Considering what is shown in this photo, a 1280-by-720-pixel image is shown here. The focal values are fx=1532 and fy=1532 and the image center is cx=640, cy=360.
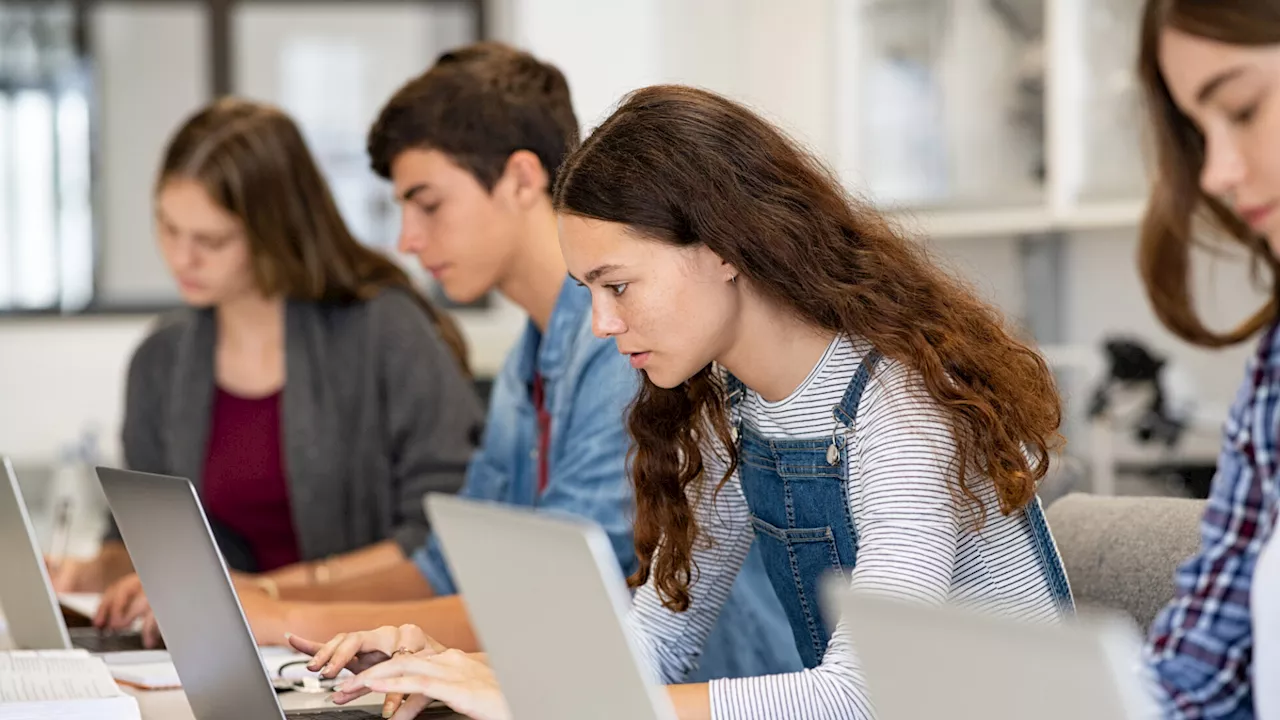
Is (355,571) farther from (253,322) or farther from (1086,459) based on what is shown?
(1086,459)

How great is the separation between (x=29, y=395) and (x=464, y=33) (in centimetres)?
171

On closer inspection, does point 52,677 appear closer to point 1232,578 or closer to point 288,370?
point 288,370

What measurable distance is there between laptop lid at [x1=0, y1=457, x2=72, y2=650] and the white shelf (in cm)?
193

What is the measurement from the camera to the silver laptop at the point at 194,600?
1132 millimetres

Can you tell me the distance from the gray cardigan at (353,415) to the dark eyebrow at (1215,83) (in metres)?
1.47

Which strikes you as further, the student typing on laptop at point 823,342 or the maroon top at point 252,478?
the maroon top at point 252,478

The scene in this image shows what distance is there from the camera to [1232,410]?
94cm

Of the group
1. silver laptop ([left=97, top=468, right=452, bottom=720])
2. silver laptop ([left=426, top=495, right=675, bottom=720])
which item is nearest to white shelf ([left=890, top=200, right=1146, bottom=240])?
silver laptop ([left=97, top=468, right=452, bottom=720])

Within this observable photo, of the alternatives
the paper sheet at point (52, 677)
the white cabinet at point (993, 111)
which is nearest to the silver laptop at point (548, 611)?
the paper sheet at point (52, 677)

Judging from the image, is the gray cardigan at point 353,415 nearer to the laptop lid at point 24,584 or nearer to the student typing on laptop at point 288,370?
the student typing on laptop at point 288,370

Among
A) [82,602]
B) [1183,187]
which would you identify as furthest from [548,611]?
[82,602]

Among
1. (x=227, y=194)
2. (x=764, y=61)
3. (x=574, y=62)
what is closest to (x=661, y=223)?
(x=227, y=194)

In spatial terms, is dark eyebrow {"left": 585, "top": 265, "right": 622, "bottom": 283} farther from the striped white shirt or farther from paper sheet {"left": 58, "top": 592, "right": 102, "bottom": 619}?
paper sheet {"left": 58, "top": 592, "right": 102, "bottom": 619}

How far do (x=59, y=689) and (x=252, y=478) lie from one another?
98 cm
